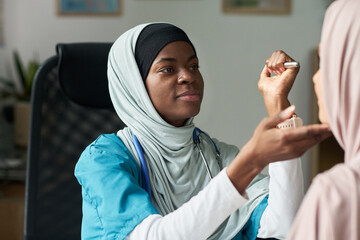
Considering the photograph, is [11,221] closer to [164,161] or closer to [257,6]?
[164,161]

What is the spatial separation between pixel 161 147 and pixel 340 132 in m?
0.62

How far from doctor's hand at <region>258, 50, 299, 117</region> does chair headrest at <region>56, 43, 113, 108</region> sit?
24.6 inches

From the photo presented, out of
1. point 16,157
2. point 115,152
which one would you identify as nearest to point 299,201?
point 115,152

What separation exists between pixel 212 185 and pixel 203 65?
9.00 ft

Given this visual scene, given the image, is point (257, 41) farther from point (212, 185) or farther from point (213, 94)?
point (212, 185)

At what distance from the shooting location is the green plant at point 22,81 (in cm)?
361

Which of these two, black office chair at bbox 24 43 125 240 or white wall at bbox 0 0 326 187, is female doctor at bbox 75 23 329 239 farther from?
white wall at bbox 0 0 326 187

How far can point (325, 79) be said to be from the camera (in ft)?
2.31

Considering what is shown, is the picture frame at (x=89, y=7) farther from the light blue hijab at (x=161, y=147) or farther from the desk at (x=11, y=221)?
the light blue hijab at (x=161, y=147)

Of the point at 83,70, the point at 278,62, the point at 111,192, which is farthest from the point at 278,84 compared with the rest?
the point at 83,70

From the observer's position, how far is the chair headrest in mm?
1581

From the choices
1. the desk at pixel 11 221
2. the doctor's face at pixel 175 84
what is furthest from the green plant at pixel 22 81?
the doctor's face at pixel 175 84

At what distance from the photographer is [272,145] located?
810 mm

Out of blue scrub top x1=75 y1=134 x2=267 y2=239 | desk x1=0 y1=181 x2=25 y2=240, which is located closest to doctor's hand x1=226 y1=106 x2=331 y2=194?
blue scrub top x1=75 y1=134 x2=267 y2=239
